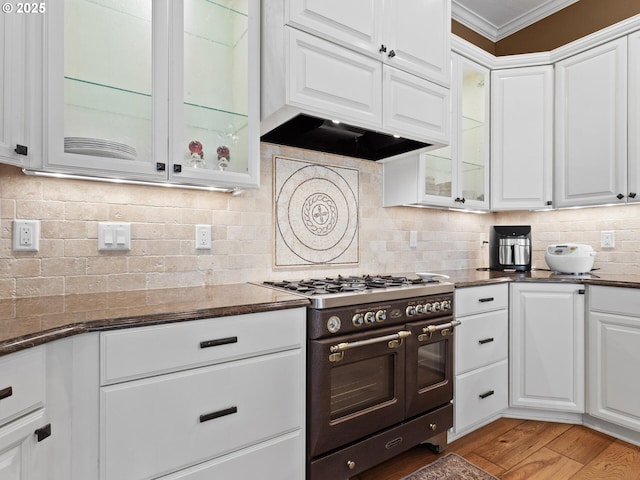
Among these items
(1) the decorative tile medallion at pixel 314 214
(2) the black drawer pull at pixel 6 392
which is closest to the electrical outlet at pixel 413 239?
(1) the decorative tile medallion at pixel 314 214

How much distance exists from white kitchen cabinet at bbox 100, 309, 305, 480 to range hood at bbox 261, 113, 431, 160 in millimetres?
1016

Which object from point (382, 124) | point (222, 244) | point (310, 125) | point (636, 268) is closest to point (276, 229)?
point (222, 244)

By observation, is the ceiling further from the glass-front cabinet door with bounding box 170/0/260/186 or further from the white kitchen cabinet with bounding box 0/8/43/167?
the white kitchen cabinet with bounding box 0/8/43/167

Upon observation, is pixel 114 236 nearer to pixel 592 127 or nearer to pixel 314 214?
pixel 314 214

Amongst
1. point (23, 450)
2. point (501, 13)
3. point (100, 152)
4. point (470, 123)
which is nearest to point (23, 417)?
point (23, 450)

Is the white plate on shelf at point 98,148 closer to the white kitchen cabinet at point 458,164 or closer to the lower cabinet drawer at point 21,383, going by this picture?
the lower cabinet drawer at point 21,383

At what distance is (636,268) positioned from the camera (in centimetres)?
254

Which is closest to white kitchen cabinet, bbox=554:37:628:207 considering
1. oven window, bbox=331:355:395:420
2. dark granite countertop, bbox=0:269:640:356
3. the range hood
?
the range hood

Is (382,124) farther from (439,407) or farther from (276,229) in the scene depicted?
(439,407)

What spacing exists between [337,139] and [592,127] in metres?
1.87

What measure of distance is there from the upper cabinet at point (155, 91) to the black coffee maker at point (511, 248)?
2.16 meters

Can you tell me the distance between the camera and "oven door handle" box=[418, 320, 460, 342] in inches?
72.7

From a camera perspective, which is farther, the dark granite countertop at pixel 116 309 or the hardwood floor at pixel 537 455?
the hardwood floor at pixel 537 455

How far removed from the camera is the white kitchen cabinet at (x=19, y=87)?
1.20 meters
